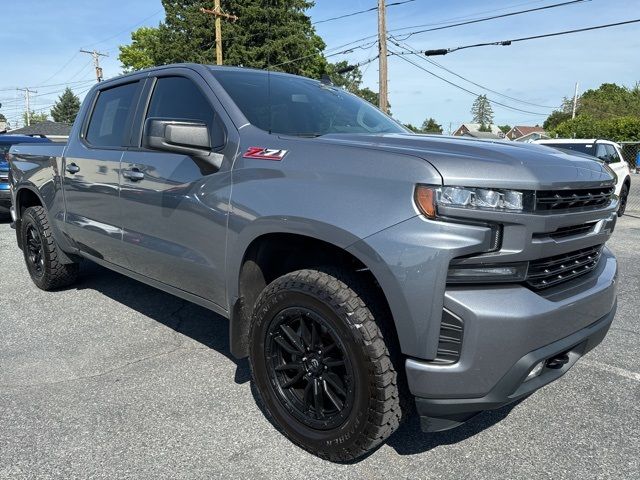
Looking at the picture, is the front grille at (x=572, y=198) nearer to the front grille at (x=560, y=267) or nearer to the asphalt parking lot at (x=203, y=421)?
the front grille at (x=560, y=267)

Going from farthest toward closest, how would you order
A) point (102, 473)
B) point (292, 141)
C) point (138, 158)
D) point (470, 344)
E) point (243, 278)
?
point (138, 158)
point (243, 278)
point (292, 141)
point (102, 473)
point (470, 344)

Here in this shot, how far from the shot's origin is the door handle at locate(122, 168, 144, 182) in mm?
3332

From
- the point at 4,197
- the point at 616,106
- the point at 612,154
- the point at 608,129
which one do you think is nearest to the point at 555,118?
the point at 616,106

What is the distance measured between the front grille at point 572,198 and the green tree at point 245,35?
32.9 metres

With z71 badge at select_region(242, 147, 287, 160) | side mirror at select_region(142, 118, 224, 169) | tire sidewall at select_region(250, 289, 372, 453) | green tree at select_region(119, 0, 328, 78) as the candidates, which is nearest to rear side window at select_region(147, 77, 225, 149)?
side mirror at select_region(142, 118, 224, 169)

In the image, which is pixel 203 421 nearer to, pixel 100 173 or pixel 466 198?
pixel 466 198

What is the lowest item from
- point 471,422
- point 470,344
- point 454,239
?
point 471,422

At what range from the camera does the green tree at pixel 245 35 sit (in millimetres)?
34469

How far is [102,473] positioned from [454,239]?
72.3 inches

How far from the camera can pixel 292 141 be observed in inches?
100

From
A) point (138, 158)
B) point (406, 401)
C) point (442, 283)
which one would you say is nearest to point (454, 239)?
point (442, 283)

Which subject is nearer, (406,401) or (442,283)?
(442,283)

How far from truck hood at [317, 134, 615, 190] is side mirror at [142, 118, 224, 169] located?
2.11ft

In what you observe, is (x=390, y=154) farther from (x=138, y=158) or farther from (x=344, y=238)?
(x=138, y=158)
